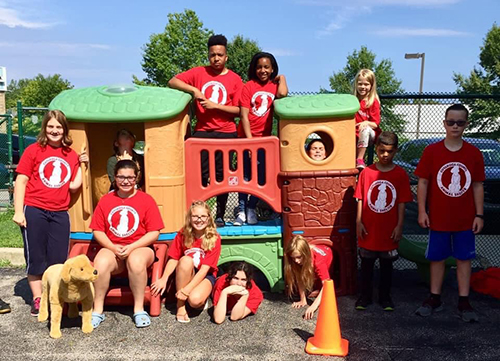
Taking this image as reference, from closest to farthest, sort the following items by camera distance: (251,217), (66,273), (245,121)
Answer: (66,273) < (245,121) < (251,217)

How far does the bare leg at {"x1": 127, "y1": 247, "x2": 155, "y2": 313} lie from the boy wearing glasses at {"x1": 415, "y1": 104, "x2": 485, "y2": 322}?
2.36 metres

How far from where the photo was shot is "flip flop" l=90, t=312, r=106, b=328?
3.68 metres

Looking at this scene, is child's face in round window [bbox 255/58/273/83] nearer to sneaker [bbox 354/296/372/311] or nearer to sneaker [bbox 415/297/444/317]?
sneaker [bbox 354/296/372/311]

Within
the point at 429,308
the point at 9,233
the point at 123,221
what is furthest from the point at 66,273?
the point at 9,233

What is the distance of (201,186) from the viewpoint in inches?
173

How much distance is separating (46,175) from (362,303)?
301 cm

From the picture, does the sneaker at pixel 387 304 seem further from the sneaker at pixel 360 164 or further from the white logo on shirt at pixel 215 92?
the white logo on shirt at pixel 215 92

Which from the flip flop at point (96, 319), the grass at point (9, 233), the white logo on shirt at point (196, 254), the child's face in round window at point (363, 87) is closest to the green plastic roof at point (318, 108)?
the child's face in round window at point (363, 87)

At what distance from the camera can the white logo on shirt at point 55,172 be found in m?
3.92

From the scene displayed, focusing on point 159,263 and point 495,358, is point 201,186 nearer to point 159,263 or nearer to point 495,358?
point 159,263

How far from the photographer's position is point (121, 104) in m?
4.12

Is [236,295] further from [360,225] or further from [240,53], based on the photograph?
[240,53]

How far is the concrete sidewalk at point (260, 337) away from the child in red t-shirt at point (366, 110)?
5.40 ft

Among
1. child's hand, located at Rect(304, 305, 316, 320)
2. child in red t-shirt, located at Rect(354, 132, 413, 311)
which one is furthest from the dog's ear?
child in red t-shirt, located at Rect(354, 132, 413, 311)
